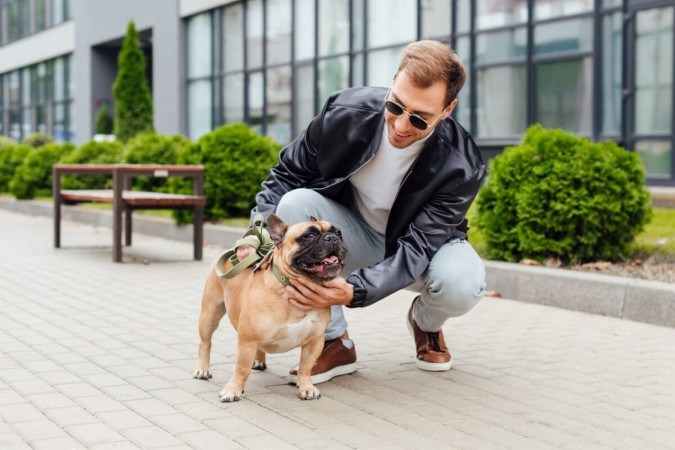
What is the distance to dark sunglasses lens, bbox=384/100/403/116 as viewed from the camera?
13.5 feet

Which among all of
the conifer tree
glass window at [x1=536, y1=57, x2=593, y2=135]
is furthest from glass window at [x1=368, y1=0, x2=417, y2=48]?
the conifer tree

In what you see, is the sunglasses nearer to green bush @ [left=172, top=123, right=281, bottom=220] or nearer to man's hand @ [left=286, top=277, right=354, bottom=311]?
man's hand @ [left=286, top=277, right=354, bottom=311]

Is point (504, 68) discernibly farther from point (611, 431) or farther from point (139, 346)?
point (611, 431)

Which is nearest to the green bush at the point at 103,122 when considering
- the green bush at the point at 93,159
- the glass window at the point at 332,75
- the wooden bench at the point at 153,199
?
the green bush at the point at 93,159

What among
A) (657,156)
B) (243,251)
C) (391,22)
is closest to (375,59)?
(391,22)

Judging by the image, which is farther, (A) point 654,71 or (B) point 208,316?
(A) point 654,71

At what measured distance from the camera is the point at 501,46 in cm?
1543

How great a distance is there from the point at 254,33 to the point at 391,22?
5061 millimetres

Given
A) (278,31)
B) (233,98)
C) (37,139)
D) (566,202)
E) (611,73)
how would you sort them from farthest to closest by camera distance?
(37,139) → (233,98) → (278,31) → (611,73) → (566,202)

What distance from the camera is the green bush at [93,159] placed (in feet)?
55.2

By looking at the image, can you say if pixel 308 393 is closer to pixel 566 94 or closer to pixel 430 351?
pixel 430 351

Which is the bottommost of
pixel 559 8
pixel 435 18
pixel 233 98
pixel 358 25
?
pixel 233 98

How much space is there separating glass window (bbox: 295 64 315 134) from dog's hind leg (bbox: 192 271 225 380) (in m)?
15.6

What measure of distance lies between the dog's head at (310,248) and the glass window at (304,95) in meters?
16.2
